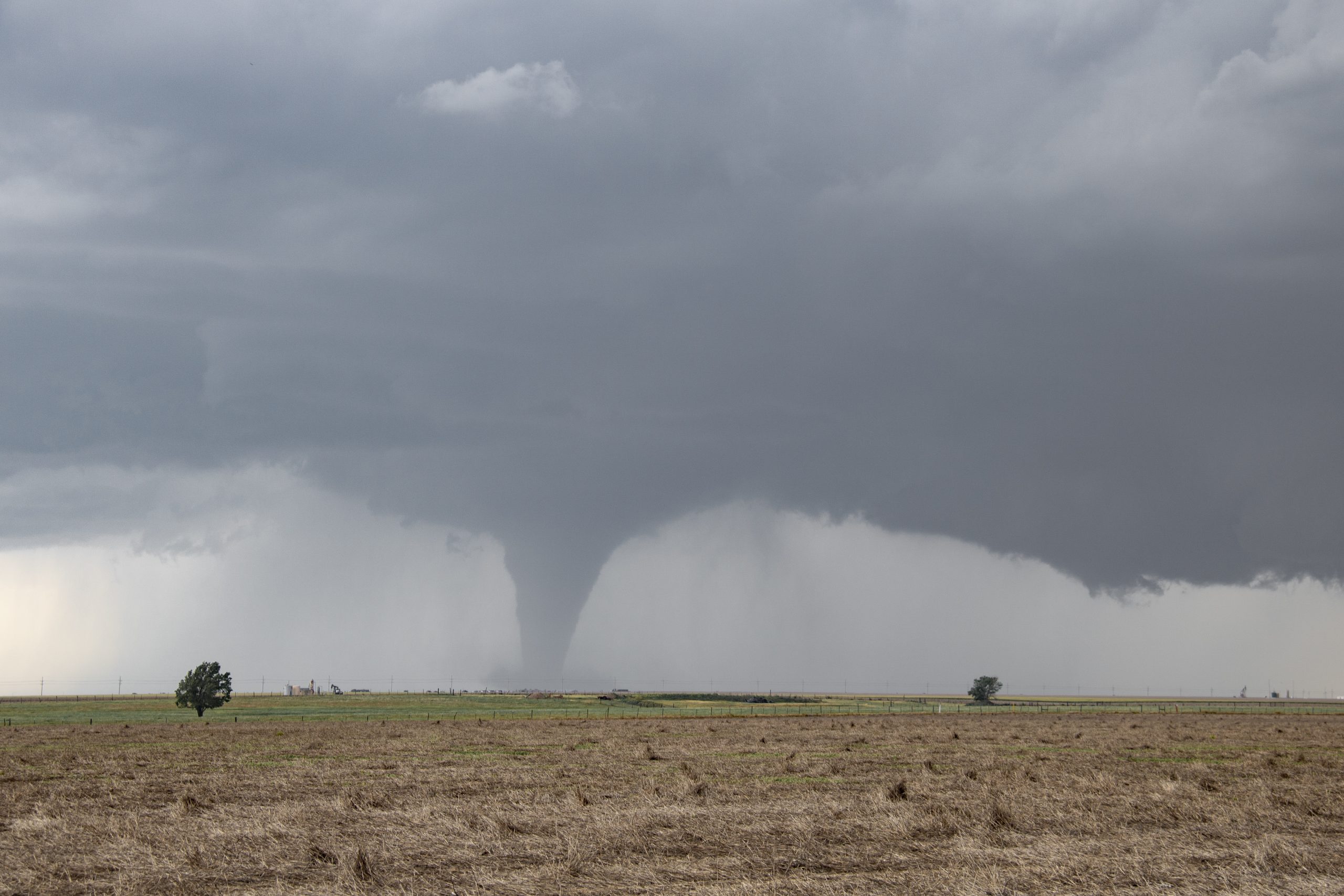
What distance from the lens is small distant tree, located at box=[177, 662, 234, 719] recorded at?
116 metres

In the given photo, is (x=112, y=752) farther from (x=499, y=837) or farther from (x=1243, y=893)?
(x=1243, y=893)

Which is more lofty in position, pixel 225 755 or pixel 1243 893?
pixel 1243 893

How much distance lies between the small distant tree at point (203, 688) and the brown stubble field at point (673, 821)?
6836cm

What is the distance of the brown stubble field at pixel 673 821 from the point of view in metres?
17.9

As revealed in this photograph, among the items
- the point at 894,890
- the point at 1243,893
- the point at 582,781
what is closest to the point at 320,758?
the point at 582,781

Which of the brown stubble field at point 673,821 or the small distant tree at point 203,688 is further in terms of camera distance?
the small distant tree at point 203,688

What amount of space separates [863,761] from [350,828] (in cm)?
2624

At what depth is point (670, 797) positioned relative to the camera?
29.6m

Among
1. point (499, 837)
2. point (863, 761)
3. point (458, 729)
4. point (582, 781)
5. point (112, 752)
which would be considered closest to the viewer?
point (499, 837)

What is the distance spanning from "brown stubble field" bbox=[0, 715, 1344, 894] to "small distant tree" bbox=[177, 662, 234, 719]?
68.4 meters

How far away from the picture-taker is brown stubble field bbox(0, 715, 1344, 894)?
58.9ft

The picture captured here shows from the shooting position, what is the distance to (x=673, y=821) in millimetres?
24578

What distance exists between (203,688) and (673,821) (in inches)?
4266

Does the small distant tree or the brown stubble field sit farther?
the small distant tree
